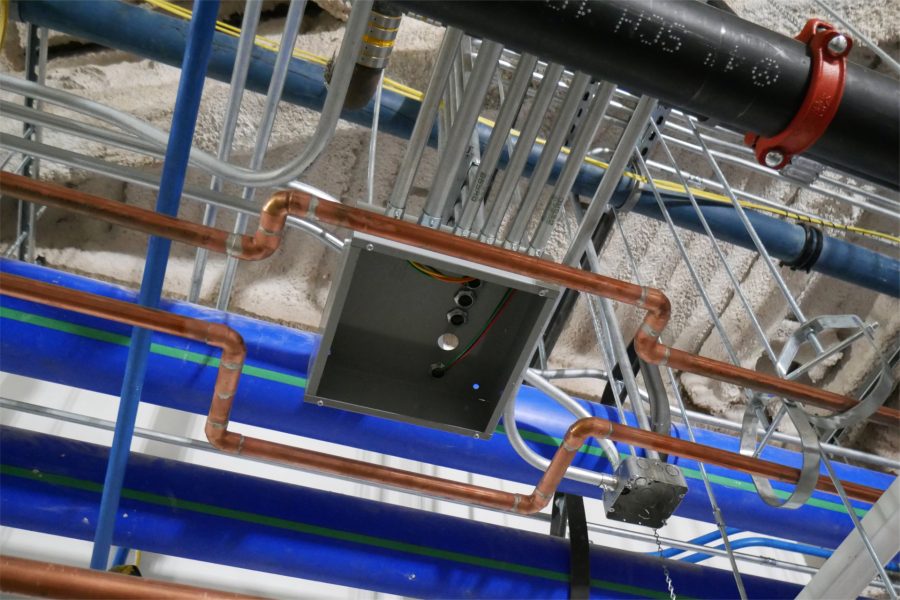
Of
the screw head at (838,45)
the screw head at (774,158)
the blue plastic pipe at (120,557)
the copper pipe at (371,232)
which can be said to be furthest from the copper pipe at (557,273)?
the blue plastic pipe at (120,557)

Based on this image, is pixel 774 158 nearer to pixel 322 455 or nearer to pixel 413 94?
pixel 322 455

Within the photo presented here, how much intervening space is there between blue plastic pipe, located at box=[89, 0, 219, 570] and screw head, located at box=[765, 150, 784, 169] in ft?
1.85

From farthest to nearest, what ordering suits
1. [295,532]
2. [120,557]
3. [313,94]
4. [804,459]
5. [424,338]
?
[313,94] < [120,557] < [295,532] < [424,338] < [804,459]

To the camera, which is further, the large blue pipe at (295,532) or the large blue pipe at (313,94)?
the large blue pipe at (313,94)

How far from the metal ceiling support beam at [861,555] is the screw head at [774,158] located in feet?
1.28

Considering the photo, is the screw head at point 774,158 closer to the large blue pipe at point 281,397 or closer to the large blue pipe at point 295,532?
the large blue pipe at point 281,397

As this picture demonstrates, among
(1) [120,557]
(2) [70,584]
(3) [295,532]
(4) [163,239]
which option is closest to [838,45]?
(4) [163,239]

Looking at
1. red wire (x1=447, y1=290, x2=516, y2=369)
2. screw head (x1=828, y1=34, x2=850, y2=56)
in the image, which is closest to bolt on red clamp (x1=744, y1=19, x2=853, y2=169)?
screw head (x1=828, y1=34, x2=850, y2=56)

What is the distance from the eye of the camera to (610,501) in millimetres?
961

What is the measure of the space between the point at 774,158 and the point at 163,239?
2.25 feet

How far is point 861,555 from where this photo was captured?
0.79 meters

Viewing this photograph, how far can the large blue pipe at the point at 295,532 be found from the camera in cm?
107

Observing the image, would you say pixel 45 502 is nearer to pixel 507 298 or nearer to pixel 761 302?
pixel 507 298

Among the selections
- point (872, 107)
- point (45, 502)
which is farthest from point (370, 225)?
point (45, 502)
